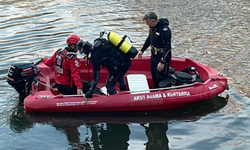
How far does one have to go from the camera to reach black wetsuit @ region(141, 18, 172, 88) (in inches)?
337

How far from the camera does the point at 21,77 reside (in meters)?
8.75

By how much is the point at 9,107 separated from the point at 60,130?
1619mm

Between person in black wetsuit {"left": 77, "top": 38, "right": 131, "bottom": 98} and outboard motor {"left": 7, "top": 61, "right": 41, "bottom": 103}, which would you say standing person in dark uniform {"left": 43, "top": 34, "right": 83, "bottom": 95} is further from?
outboard motor {"left": 7, "top": 61, "right": 41, "bottom": 103}

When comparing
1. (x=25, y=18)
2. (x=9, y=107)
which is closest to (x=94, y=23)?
(x=25, y=18)

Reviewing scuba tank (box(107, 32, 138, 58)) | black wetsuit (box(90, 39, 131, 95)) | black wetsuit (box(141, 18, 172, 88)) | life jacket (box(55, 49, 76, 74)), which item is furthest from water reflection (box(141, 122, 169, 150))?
life jacket (box(55, 49, 76, 74))

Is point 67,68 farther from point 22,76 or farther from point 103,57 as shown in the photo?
point 22,76

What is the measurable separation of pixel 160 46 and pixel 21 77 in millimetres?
3130

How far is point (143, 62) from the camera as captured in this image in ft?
33.4

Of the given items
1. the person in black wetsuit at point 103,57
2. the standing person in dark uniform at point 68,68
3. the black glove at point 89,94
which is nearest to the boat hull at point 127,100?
the black glove at point 89,94

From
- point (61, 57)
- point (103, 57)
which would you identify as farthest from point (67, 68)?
point (103, 57)

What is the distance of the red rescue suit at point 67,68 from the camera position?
8.23m

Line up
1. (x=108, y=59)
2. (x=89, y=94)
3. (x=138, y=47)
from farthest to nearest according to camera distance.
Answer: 1. (x=138, y=47)
2. (x=89, y=94)
3. (x=108, y=59)

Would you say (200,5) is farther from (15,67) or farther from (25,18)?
(15,67)

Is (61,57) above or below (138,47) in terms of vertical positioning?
above
